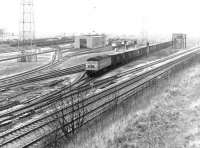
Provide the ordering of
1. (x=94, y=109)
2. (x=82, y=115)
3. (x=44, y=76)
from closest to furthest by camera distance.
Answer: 1. (x=82, y=115)
2. (x=94, y=109)
3. (x=44, y=76)

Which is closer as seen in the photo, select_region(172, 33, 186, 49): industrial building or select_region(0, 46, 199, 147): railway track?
select_region(0, 46, 199, 147): railway track

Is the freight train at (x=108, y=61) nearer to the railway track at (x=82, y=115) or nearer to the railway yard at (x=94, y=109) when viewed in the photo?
the railway yard at (x=94, y=109)

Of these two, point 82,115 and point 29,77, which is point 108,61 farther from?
point 82,115

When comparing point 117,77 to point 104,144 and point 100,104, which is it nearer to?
point 100,104

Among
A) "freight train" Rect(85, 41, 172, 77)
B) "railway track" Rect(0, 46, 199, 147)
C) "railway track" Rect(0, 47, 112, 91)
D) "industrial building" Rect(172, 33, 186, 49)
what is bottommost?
"railway track" Rect(0, 46, 199, 147)

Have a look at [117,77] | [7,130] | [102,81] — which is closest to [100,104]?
[7,130]

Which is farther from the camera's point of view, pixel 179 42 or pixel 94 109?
pixel 179 42

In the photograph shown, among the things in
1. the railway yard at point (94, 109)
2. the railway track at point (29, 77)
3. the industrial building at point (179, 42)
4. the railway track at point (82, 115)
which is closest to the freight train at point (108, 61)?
the railway yard at point (94, 109)

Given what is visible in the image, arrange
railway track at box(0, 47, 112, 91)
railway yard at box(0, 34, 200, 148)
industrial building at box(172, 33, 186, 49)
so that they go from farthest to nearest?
industrial building at box(172, 33, 186, 49), railway track at box(0, 47, 112, 91), railway yard at box(0, 34, 200, 148)

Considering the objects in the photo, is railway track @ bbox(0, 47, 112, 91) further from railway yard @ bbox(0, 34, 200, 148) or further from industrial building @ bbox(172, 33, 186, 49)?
industrial building @ bbox(172, 33, 186, 49)

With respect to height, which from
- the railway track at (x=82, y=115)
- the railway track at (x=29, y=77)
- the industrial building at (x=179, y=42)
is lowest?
the railway track at (x=82, y=115)

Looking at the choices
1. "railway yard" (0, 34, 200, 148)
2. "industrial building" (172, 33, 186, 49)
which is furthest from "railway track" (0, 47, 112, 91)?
"industrial building" (172, 33, 186, 49)

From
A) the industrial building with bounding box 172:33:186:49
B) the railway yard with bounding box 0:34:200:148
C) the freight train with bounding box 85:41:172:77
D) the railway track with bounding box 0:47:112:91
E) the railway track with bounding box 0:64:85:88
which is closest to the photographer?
the railway yard with bounding box 0:34:200:148

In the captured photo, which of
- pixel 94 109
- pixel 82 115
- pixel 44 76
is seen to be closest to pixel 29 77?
pixel 44 76
